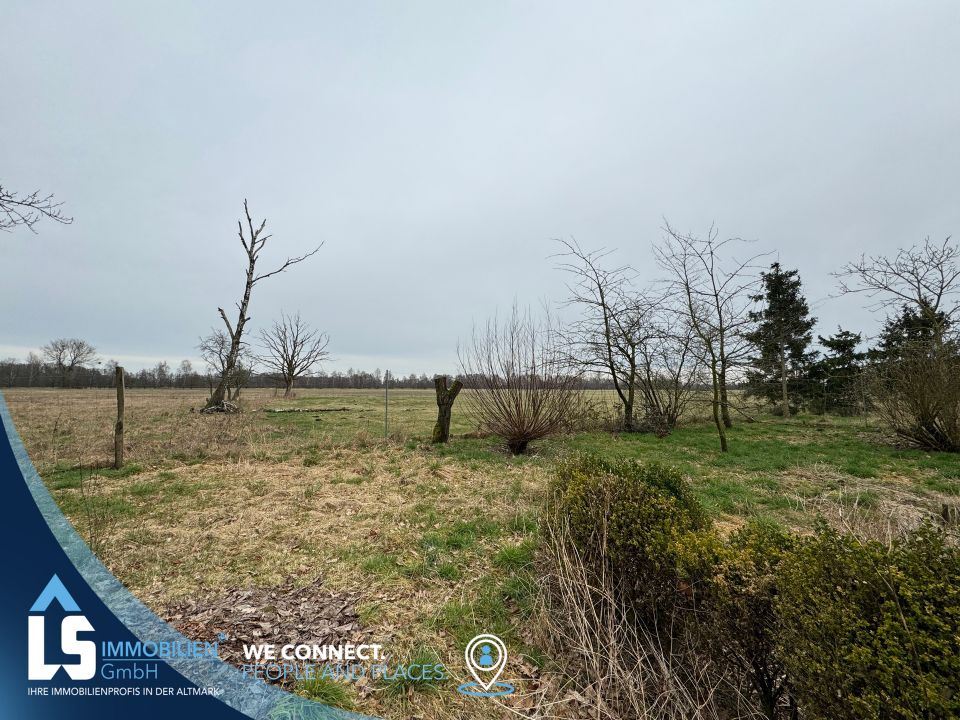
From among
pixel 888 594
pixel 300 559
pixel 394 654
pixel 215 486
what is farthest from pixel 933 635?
pixel 215 486

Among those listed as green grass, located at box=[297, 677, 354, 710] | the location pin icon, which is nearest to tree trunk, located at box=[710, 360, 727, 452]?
the location pin icon

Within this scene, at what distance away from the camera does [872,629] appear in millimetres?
1491

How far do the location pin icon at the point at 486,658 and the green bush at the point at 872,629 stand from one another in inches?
65.4

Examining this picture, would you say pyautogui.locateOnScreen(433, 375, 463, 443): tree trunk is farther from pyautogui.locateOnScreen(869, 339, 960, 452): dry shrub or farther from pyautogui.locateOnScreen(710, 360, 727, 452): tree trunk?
pyautogui.locateOnScreen(869, 339, 960, 452): dry shrub

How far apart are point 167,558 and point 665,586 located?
4667 millimetres

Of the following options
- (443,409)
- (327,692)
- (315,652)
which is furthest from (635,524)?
(443,409)

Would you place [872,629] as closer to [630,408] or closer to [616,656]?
[616,656]

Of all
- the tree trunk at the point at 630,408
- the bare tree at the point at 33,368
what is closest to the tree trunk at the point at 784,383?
the tree trunk at the point at 630,408

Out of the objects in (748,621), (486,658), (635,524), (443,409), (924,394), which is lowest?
(486,658)

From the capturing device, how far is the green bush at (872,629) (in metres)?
1.27

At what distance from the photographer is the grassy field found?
296 cm

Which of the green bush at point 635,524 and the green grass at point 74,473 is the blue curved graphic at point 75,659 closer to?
the green bush at point 635,524

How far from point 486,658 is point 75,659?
262 centimetres

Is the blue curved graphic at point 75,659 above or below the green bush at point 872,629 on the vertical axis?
below
